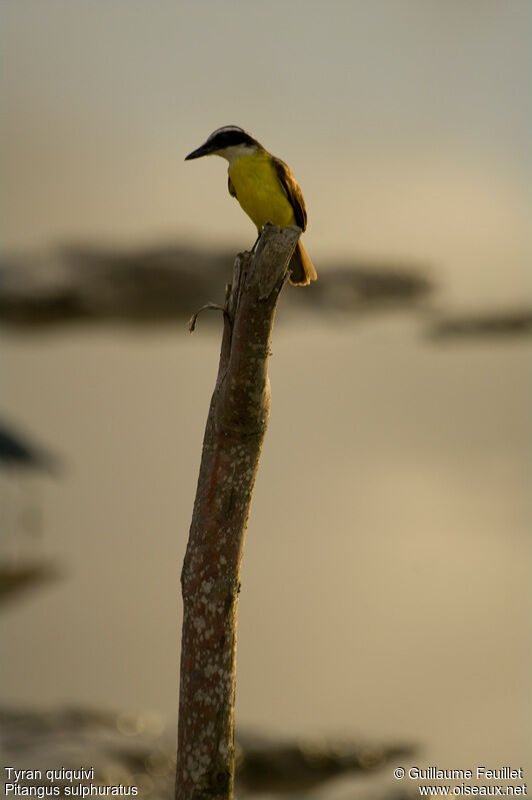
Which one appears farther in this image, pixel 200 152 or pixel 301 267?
pixel 200 152

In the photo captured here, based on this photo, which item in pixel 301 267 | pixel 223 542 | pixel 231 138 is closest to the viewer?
pixel 223 542

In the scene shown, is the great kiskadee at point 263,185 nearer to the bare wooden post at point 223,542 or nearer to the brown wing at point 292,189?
the brown wing at point 292,189

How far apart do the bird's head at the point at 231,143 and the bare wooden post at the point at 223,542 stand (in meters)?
1.78

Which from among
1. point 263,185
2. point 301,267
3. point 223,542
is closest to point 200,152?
point 263,185

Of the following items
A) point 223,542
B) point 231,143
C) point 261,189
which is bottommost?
point 223,542

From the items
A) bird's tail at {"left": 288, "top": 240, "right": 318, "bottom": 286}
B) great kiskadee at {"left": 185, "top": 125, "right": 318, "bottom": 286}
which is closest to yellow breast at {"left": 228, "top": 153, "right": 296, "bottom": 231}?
great kiskadee at {"left": 185, "top": 125, "right": 318, "bottom": 286}

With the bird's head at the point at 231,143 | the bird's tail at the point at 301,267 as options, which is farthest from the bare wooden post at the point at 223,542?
the bird's head at the point at 231,143

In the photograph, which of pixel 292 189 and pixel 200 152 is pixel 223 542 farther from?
pixel 200 152

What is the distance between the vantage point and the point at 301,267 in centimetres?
499

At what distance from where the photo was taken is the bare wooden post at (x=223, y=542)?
3488 mm

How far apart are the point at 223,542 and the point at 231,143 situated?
2.62 metres

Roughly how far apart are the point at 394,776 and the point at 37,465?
7.86m

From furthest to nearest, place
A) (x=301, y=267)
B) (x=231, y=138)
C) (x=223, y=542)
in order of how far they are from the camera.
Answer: (x=231, y=138) < (x=301, y=267) < (x=223, y=542)

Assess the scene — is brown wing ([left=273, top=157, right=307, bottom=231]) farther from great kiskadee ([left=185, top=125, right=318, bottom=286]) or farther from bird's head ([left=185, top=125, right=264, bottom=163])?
bird's head ([left=185, top=125, right=264, bottom=163])
